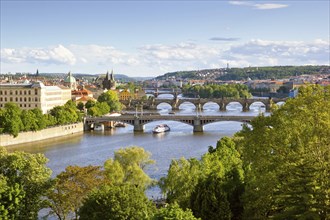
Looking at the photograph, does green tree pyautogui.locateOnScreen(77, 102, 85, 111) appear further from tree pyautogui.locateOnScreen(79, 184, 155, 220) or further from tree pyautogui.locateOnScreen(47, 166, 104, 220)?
tree pyautogui.locateOnScreen(79, 184, 155, 220)

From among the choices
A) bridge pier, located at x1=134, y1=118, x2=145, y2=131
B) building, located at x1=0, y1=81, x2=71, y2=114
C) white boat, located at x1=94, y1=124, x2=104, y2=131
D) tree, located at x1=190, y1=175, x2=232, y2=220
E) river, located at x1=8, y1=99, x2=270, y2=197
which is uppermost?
building, located at x1=0, y1=81, x2=71, y2=114

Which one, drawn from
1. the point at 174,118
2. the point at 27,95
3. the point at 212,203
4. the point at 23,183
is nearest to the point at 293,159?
the point at 212,203

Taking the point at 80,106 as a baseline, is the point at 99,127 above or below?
below

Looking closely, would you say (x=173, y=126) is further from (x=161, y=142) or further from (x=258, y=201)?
(x=258, y=201)

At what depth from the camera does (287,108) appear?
18766mm

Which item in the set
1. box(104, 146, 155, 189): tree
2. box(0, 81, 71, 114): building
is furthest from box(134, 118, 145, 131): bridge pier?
box(104, 146, 155, 189): tree

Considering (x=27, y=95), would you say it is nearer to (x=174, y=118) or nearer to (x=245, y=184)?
(x=174, y=118)

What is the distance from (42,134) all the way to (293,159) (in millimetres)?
41212

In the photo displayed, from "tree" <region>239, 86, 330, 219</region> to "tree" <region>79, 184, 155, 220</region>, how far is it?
3337 millimetres

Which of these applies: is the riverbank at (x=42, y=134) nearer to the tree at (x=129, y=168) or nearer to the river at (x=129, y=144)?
the river at (x=129, y=144)

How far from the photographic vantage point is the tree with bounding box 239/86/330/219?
55.5 feet

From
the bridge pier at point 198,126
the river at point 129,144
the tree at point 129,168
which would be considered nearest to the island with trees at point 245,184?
the tree at point 129,168

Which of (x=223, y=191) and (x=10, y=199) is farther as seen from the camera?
(x=223, y=191)

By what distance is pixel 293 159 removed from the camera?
17703mm
